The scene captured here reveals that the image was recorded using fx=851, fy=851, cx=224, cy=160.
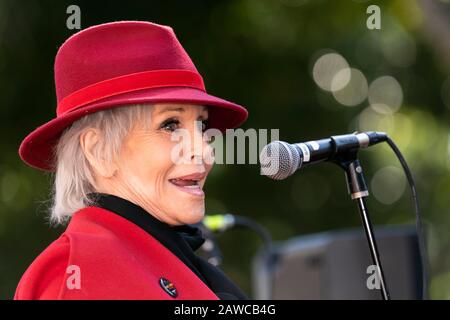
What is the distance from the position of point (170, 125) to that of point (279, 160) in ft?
1.17

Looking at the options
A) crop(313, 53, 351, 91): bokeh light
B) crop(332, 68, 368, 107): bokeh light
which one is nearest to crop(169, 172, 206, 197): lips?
crop(313, 53, 351, 91): bokeh light

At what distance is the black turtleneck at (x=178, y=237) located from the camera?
215cm

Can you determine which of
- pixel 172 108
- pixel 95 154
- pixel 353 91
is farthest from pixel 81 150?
pixel 353 91

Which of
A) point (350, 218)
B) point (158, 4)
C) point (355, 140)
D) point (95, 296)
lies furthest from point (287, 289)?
point (350, 218)

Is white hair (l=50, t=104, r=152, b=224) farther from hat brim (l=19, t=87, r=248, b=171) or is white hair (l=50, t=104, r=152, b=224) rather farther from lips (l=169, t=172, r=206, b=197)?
lips (l=169, t=172, r=206, b=197)

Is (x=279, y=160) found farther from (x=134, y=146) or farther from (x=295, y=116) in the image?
(x=295, y=116)

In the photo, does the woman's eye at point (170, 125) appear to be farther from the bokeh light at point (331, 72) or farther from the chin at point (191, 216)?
the bokeh light at point (331, 72)

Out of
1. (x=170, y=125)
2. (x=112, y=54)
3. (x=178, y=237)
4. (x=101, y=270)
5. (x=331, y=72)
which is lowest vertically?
(x=101, y=270)

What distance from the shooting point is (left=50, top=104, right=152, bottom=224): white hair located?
2208mm

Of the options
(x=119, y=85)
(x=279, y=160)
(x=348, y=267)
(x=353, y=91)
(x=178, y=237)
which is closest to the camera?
(x=279, y=160)

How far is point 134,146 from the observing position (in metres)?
2.20

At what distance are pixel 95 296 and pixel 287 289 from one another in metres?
2.35

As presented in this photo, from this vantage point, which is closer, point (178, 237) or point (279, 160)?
point (279, 160)

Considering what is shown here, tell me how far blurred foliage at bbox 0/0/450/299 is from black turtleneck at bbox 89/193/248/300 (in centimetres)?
545
